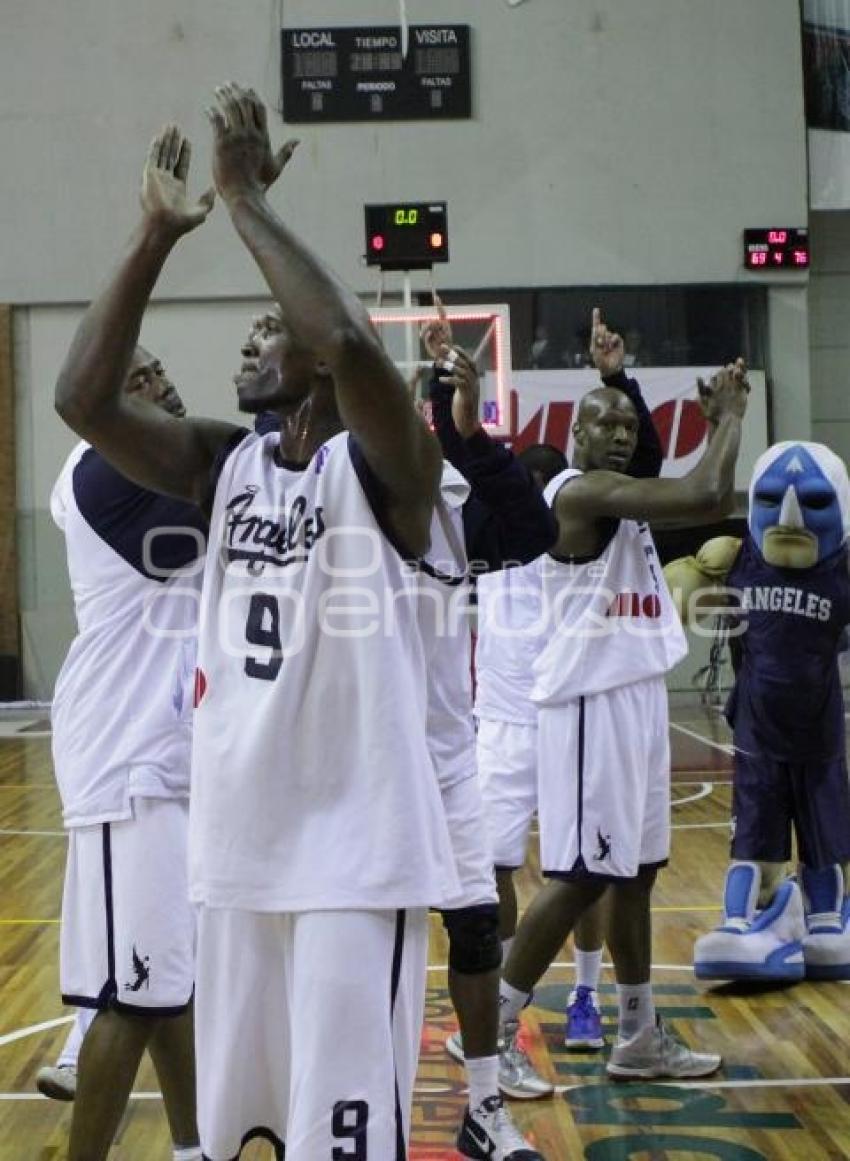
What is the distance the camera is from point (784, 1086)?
4.44 m

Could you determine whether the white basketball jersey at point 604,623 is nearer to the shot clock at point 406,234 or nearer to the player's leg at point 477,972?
the player's leg at point 477,972

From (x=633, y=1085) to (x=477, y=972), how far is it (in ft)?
3.29

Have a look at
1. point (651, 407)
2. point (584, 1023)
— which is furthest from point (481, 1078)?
point (651, 407)

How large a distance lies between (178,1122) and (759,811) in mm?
2922

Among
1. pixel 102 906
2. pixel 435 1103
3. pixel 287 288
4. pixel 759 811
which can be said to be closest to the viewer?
pixel 287 288

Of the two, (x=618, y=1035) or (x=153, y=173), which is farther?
(x=618, y=1035)

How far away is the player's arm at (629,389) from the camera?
4.86 m

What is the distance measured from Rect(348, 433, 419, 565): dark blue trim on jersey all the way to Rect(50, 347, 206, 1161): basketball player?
910 mm

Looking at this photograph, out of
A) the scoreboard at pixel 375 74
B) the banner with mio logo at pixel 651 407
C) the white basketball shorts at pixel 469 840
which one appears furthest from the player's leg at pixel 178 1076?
the scoreboard at pixel 375 74

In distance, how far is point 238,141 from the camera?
2.45 meters

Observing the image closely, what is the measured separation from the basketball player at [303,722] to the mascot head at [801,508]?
3.51 m

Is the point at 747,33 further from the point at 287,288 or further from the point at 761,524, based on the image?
the point at 287,288

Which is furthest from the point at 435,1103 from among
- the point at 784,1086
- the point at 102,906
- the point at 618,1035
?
the point at 102,906

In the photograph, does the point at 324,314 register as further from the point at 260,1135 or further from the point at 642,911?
the point at 642,911
